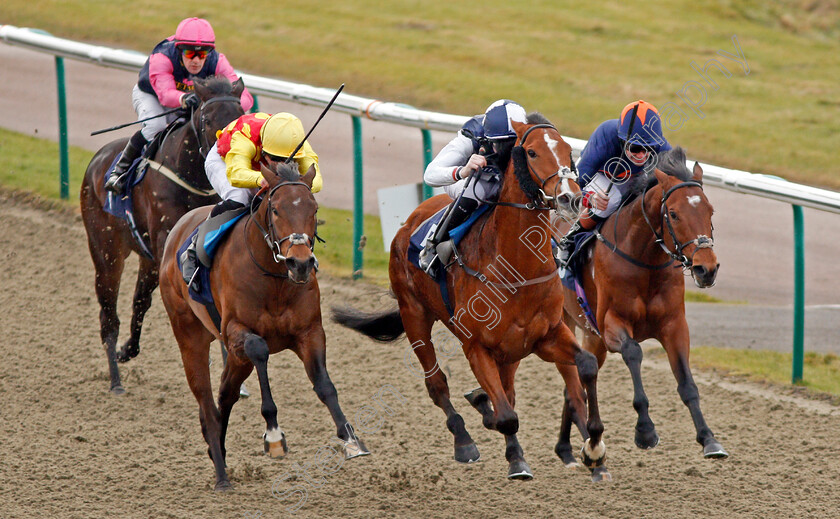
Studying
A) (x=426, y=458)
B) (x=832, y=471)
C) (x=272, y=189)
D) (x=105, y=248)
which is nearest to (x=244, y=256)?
(x=272, y=189)

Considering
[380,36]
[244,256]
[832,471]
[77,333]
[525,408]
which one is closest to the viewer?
[244,256]

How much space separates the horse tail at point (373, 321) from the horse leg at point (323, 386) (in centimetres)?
107

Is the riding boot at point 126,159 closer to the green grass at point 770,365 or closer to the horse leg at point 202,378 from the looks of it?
the horse leg at point 202,378

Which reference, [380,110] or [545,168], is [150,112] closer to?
[380,110]

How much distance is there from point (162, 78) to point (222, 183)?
66.1 inches

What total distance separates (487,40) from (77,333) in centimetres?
1190

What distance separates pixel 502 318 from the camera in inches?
201

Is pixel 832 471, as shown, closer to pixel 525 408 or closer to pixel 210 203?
pixel 525 408

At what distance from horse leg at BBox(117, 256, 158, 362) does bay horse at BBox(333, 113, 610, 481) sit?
8.60 ft

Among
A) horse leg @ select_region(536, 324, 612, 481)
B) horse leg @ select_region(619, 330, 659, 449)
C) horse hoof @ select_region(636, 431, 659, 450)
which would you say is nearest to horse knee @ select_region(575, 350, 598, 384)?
horse leg @ select_region(536, 324, 612, 481)

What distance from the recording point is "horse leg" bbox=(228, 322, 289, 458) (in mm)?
5125

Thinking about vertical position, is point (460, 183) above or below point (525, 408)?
above

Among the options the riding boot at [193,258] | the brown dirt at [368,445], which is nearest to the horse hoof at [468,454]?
the brown dirt at [368,445]

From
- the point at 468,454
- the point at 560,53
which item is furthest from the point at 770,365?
the point at 560,53
